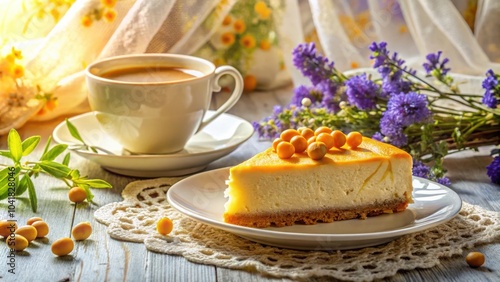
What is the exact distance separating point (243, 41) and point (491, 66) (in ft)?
2.46

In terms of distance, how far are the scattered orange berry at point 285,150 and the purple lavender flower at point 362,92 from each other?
1.53ft

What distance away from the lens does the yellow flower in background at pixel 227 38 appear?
2.44 meters

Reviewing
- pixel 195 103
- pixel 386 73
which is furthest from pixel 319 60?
pixel 195 103

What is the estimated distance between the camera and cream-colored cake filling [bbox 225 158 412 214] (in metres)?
1.35

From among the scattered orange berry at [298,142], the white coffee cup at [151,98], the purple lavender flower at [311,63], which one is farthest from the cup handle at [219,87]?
the scattered orange berry at [298,142]

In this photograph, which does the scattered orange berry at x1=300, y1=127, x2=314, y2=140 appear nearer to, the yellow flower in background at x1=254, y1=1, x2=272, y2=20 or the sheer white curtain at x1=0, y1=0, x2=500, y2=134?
the sheer white curtain at x1=0, y1=0, x2=500, y2=134

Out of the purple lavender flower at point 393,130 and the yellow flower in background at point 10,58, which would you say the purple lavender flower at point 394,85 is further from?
the yellow flower in background at point 10,58

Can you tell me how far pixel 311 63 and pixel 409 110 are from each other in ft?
1.00

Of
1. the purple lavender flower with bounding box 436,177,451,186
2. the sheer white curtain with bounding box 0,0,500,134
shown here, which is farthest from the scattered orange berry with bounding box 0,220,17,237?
the purple lavender flower with bounding box 436,177,451,186

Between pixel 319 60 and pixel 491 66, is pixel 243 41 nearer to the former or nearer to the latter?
pixel 319 60

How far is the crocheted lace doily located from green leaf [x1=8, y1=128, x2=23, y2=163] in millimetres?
203

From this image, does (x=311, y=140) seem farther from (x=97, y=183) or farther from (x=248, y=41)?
Answer: (x=248, y=41)

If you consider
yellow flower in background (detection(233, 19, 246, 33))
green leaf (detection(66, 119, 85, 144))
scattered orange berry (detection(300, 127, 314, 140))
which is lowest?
green leaf (detection(66, 119, 85, 144))

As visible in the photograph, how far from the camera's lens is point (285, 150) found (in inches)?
53.9
